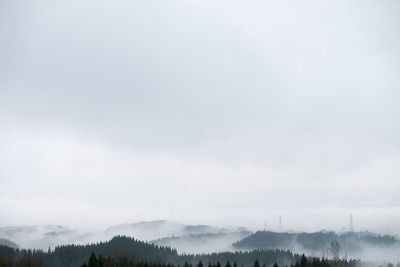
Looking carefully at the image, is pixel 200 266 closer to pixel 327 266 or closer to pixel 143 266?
pixel 143 266

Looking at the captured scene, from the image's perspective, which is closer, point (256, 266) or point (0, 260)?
point (256, 266)

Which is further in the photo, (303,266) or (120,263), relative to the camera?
(120,263)

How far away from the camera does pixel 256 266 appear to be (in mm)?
141750

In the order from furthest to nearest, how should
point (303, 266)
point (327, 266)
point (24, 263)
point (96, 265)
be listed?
point (24, 263)
point (327, 266)
point (303, 266)
point (96, 265)

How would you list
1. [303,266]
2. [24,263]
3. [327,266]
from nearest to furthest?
[303,266] < [327,266] < [24,263]

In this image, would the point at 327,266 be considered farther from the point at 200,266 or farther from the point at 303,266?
the point at 200,266

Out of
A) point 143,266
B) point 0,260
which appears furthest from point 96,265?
point 0,260

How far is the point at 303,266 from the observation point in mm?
141500

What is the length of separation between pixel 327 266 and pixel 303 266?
20435mm

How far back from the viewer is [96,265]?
5148 inches

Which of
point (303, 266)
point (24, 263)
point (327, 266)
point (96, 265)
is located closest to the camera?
point (96, 265)

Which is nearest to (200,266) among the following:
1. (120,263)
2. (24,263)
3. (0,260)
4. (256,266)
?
(256,266)

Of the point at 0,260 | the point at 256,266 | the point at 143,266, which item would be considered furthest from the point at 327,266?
the point at 0,260

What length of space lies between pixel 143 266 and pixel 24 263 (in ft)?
186
